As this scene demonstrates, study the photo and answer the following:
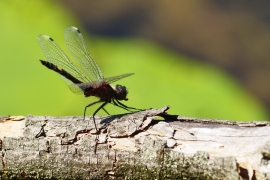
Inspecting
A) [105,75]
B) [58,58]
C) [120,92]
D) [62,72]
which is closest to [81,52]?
[58,58]

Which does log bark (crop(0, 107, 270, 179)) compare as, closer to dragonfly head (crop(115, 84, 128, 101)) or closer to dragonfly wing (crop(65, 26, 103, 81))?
dragonfly head (crop(115, 84, 128, 101))

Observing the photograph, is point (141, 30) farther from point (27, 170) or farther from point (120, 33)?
point (27, 170)

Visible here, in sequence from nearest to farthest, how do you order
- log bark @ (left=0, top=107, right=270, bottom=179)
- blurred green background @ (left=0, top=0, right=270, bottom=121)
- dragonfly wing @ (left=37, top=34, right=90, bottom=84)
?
log bark @ (left=0, top=107, right=270, bottom=179) < dragonfly wing @ (left=37, top=34, right=90, bottom=84) < blurred green background @ (left=0, top=0, right=270, bottom=121)

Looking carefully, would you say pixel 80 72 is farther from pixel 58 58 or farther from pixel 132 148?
pixel 132 148

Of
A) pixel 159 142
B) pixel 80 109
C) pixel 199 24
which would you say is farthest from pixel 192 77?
pixel 199 24

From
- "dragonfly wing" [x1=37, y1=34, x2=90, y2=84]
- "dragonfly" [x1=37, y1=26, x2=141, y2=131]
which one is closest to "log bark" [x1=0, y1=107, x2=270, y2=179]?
"dragonfly" [x1=37, y1=26, x2=141, y2=131]

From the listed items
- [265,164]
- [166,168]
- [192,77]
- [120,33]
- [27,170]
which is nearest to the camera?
[265,164]
